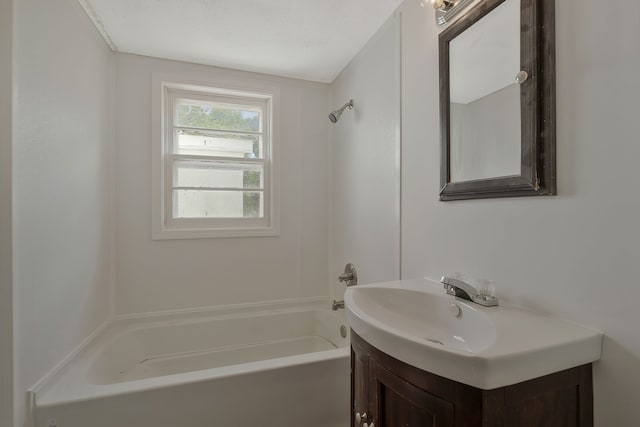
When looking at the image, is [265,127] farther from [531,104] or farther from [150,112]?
[531,104]

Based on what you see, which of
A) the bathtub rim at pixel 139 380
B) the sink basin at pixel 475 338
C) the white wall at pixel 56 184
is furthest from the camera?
the bathtub rim at pixel 139 380

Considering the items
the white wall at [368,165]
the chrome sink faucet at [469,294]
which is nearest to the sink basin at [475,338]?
the chrome sink faucet at [469,294]

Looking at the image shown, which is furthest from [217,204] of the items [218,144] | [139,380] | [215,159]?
[139,380]

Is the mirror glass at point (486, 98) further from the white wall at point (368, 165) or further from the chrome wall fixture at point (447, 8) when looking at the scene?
the white wall at point (368, 165)

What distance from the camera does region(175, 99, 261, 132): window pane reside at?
7.25ft

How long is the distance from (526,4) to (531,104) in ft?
1.03

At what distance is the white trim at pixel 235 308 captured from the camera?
2004mm

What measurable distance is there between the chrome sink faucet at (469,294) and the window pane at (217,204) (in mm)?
1632

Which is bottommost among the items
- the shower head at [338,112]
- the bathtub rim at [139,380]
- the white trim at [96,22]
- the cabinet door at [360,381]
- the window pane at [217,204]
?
the bathtub rim at [139,380]

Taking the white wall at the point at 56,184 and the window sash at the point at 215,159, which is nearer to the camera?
the white wall at the point at 56,184

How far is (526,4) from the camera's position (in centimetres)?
90

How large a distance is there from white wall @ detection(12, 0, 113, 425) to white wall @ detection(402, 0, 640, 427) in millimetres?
1719

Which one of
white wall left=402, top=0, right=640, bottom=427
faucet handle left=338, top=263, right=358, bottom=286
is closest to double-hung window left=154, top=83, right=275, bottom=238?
faucet handle left=338, top=263, right=358, bottom=286

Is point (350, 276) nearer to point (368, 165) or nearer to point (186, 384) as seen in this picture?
point (368, 165)
